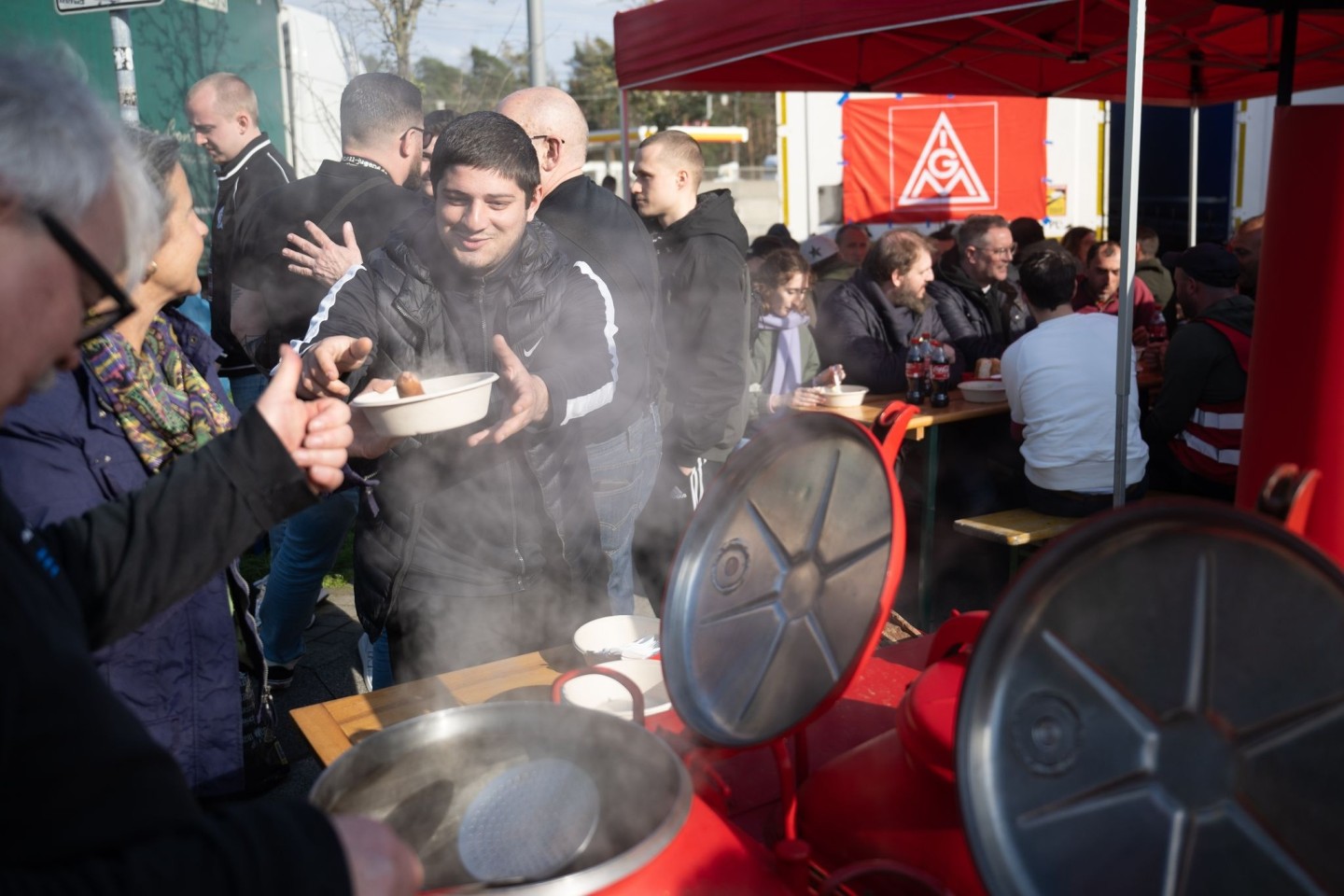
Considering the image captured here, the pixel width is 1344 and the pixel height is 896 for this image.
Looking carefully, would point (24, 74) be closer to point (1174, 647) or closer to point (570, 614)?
point (1174, 647)

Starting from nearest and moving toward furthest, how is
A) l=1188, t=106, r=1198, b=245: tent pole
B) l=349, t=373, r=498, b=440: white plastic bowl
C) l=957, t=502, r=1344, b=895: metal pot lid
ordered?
1. l=957, t=502, r=1344, b=895: metal pot lid
2. l=349, t=373, r=498, b=440: white plastic bowl
3. l=1188, t=106, r=1198, b=245: tent pole

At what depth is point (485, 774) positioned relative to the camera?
133cm

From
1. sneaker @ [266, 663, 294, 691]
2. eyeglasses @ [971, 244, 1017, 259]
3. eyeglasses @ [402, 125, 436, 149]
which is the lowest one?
sneaker @ [266, 663, 294, 691]

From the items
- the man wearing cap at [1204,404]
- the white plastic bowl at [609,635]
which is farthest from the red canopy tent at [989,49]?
the white plastic bowl at [609,635]

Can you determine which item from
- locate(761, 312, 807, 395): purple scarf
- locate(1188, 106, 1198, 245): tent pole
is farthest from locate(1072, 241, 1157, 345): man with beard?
locate(761, 312, 807, 395): purple scarf

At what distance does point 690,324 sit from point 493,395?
1.86 m

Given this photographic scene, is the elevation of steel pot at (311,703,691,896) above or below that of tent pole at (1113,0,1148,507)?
below


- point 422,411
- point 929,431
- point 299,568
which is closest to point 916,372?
point 929,431

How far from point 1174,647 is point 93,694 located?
931 millimetres

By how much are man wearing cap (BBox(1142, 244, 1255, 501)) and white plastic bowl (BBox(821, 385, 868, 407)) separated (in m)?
1.28

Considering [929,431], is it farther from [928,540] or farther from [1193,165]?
[1193,165]

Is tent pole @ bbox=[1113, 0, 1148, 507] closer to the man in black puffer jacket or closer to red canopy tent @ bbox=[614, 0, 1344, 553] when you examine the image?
red canopy tent @ bbox=[614, 0, 1344, 553]

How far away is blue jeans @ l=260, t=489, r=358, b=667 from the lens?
140 inches

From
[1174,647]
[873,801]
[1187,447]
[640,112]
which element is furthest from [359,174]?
[640,112]
